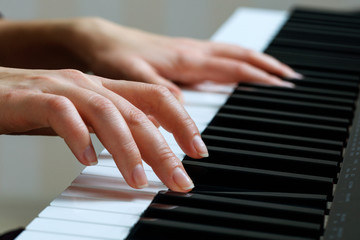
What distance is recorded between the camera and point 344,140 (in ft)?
2.95

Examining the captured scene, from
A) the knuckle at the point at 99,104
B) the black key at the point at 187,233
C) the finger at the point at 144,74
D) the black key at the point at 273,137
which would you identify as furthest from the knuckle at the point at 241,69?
the black key at the point at 187,233

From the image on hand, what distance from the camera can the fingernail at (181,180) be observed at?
701 millimetres

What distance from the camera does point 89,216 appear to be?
2.10ft

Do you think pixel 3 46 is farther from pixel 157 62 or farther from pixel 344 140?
pixel 344 140

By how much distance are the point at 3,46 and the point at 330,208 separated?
825mm

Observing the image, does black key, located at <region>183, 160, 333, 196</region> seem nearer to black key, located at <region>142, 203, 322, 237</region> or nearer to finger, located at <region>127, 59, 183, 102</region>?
black key, located at <region>142, 203, 322, 237</region>

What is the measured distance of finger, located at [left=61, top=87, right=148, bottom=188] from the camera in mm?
689

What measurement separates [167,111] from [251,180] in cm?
14

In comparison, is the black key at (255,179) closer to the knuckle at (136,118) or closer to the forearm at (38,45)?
the knuckle at (136,118)

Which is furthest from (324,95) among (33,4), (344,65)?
(33,4)

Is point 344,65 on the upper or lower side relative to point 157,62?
upper

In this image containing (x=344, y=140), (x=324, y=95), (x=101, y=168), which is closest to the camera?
(x=101, y=168)

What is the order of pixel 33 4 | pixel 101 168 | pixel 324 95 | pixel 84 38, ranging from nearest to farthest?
pixel 101 168 < pixel 324 95 < pixel 84 38 < pixel 33 4

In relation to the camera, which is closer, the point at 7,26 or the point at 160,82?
the point at 160,82
